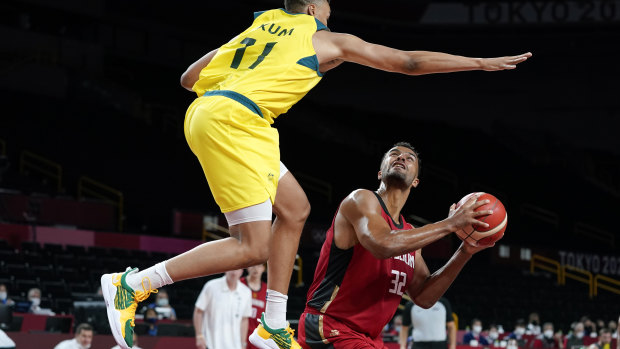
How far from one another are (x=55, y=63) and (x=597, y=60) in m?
18.7

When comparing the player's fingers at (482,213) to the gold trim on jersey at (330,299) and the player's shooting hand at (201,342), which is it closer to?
the gold trim on jersey at (330,299)

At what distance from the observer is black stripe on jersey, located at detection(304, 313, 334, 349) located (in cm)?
565

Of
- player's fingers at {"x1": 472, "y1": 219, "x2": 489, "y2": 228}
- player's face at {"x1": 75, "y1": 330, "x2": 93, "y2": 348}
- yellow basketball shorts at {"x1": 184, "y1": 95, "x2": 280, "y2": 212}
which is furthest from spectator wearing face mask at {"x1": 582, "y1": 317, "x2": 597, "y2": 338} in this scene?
yellow basketball shorts at {"x1": 184, "y1": 95, "x2": 280, "y2": 212}

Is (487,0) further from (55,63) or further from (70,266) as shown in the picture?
(70,266)

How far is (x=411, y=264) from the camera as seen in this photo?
5.87m

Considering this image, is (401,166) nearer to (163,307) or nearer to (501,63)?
(501,63)

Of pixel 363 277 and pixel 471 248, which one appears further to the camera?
pixel 363 277

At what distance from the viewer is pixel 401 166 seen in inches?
230

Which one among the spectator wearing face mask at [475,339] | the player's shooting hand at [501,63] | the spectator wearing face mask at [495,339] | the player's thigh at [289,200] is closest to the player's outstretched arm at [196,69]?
the player's thigh at [289,200]

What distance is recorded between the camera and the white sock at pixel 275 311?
511 centimetres

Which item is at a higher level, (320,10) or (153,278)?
(320,10)

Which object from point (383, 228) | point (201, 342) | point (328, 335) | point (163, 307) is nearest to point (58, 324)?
point (201, 342)

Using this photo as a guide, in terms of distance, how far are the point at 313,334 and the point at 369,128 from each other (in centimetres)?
2728

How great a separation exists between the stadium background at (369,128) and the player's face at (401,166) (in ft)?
43.5
